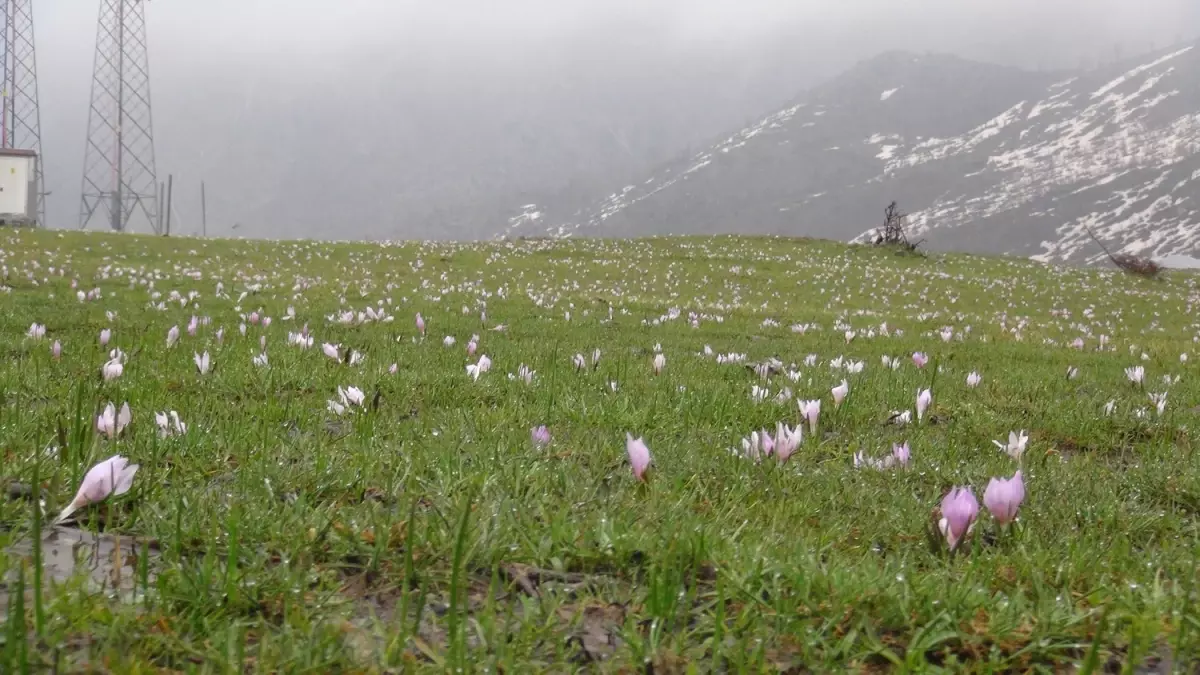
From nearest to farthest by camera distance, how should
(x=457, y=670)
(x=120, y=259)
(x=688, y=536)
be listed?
(x=457, y=670) < (x=688, y=536) < (x=120, y=259)

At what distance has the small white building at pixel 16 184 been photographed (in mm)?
45625

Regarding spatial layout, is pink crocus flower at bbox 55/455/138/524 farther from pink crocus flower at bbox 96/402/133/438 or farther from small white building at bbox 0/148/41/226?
small white building at bbox 0/148/41/226

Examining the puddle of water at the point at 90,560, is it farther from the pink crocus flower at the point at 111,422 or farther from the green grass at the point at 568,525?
the pink crocus flower at the point at 111,422

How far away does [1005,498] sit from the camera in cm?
278

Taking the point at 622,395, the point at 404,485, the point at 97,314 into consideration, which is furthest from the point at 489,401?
the point at 97,314

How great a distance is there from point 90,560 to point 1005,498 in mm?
3151

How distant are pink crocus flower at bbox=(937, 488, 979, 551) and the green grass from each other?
93 mm

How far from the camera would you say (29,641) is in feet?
5.87

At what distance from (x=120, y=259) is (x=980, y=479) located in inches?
1088

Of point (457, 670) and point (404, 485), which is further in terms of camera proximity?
point (404, 485)

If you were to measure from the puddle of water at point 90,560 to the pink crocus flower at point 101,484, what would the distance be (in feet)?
0.30

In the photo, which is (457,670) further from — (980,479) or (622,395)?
(622,395)

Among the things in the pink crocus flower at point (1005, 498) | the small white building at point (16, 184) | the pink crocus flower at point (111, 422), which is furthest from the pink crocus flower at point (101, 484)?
the small white building at point (16, 184)

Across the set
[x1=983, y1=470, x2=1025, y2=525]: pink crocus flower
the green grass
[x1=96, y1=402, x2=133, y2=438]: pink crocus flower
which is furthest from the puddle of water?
[x1=983, y1=470, x2=1025, y2=525]: pink crocus flower
